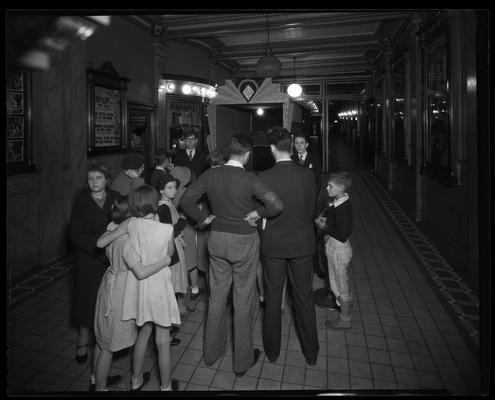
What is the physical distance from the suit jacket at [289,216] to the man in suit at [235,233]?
0.44ft

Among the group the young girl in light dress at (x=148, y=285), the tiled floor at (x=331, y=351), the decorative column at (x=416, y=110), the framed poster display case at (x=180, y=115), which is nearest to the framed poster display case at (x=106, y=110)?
the framed poster display case at (x=180, y=115)

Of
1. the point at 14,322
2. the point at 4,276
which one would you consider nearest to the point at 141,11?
the point at 4,276

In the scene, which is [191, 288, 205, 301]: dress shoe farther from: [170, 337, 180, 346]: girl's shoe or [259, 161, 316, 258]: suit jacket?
[259, 161, 316, 258]: suit jacket

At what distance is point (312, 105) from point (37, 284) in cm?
1349

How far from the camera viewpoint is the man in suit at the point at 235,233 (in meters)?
2.80

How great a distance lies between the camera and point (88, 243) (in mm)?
2889

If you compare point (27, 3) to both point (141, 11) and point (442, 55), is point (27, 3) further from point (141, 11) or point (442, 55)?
point (442, 55)

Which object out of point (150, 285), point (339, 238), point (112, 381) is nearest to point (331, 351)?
point (339, 238)

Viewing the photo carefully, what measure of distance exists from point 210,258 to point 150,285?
1.78ft

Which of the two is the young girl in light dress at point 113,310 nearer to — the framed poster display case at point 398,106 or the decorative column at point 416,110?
the decorative column at point 416,110

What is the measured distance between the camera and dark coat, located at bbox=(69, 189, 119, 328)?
290cm

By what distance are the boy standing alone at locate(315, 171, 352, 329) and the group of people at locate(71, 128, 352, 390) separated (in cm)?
63

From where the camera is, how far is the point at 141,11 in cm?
219

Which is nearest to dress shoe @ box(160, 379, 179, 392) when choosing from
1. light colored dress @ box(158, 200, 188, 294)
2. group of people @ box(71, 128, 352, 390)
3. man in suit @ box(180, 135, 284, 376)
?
group of people @ box(71, 128, 352, 390)
